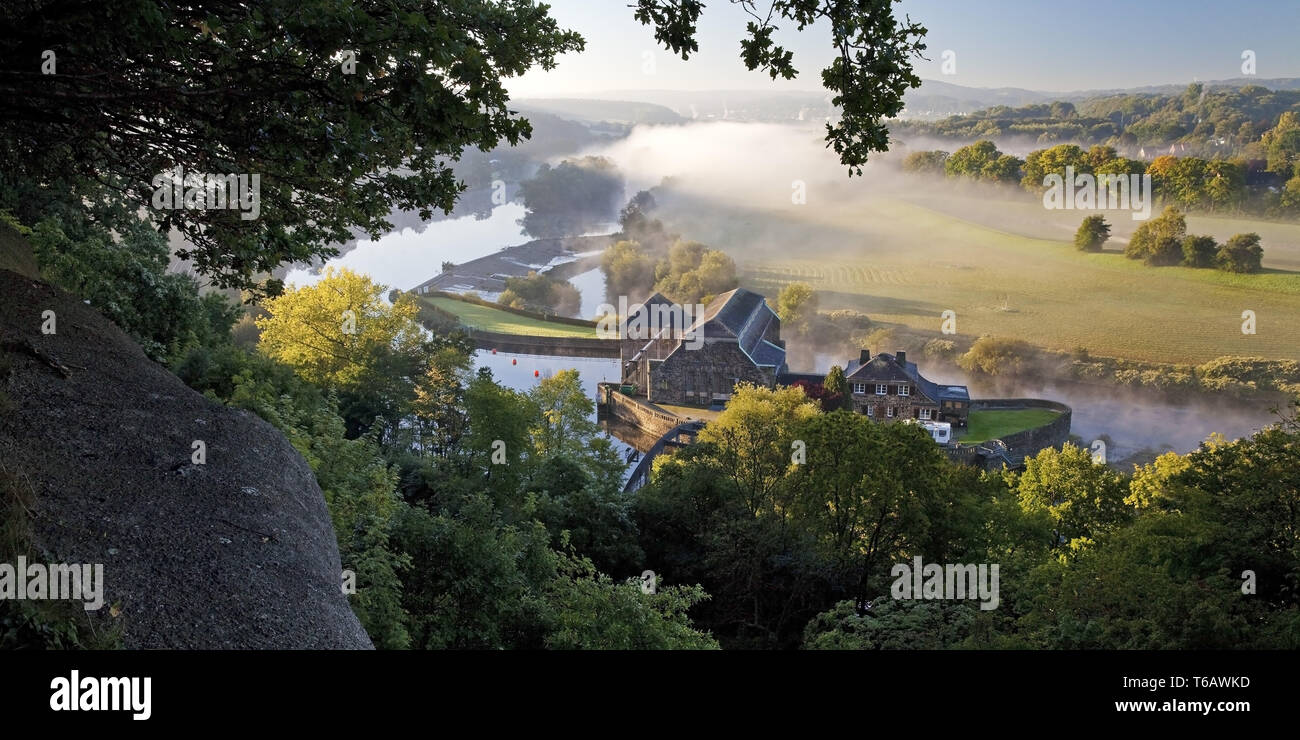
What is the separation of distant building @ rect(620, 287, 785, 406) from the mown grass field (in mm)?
Answer: 39648

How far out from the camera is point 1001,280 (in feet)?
384

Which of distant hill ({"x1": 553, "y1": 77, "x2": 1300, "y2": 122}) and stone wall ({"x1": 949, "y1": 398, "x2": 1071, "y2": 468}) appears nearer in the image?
stone wall ({"x1": 949, "y1": 398, "x2": 1071, "y2": 468})

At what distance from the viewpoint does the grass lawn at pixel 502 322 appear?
92.2 metres

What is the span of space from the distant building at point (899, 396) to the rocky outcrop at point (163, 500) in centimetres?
5296

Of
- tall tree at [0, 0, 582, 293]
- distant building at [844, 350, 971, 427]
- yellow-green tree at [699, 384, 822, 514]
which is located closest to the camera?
tall tree at [0, 0, 582, 293]

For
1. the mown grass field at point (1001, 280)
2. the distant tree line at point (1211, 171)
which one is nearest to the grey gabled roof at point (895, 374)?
the mown grass field at point (1001, 280)

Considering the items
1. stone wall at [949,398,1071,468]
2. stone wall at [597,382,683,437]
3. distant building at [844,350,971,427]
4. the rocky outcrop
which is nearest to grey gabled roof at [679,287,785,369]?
stone wall at [597,382,683,437]

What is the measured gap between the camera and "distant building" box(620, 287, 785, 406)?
64.1 metres

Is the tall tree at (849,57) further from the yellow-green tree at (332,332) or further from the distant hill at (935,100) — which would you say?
the distant hill at (935,100)

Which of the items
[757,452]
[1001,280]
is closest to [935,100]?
[1001,280]

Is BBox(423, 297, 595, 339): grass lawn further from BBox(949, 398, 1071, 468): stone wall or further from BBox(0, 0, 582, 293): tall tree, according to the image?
BBox(0, 0, 582, 293): tall tree

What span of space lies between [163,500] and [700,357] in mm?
55571
